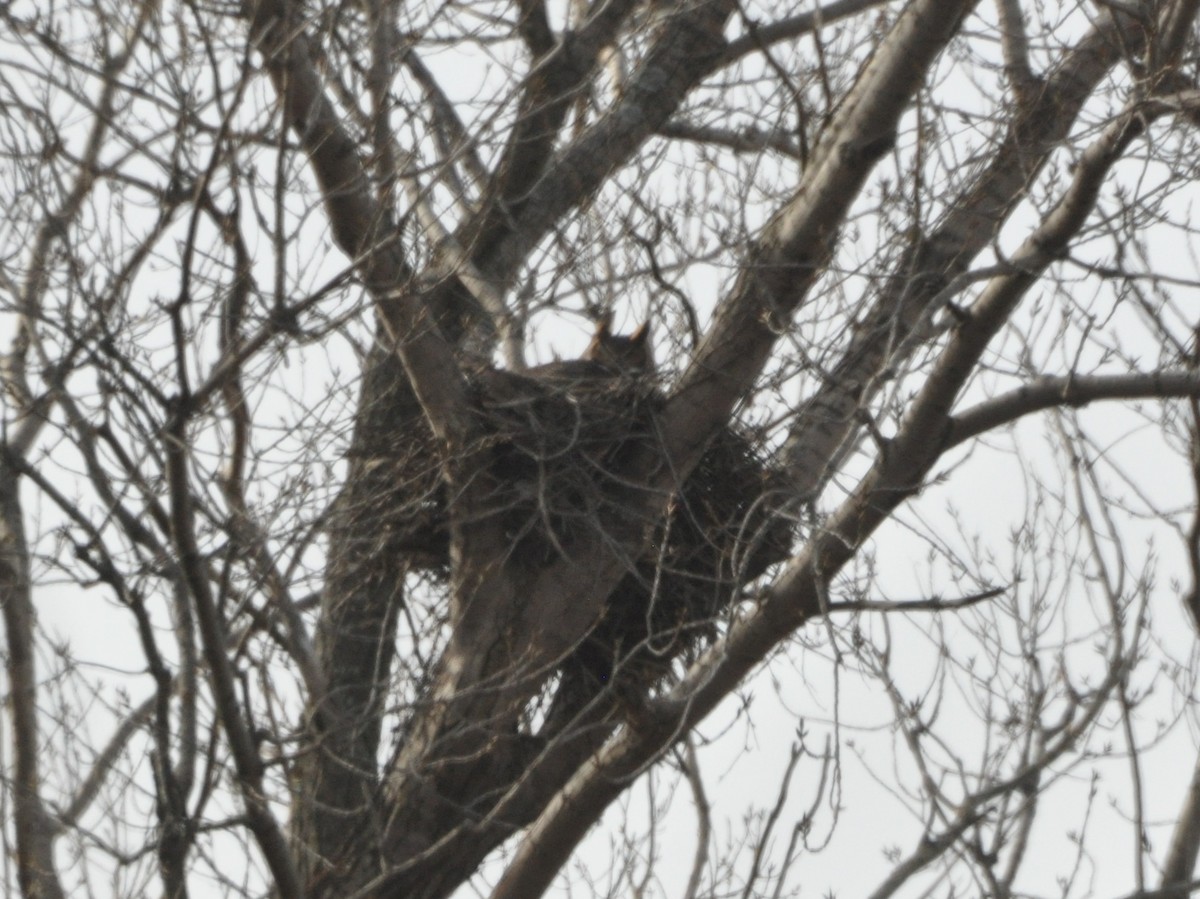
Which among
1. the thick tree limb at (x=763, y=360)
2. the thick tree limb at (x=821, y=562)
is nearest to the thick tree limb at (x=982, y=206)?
the thick tree limb at (x=763, y=360)

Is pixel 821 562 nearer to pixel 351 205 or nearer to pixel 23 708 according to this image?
pixel 351 205

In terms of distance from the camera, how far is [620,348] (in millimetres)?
6188

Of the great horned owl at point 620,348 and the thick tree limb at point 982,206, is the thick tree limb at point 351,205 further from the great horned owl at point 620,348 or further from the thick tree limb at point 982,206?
the great horned owl at point 620,348

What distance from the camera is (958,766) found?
14.3ft

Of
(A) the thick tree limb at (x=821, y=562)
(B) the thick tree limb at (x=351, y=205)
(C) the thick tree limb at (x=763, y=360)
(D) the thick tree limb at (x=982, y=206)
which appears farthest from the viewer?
(D) the thick tree limb at (x=982, y=206)

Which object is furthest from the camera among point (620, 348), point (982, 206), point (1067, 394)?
point (620, 348)

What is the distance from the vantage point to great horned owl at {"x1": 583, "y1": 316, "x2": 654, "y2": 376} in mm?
5812

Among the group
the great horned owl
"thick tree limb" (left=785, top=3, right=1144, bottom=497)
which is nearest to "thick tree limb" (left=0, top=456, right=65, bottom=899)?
the great horned owl

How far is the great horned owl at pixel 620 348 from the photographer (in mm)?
5812

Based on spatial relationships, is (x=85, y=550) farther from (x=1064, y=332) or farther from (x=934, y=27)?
(x=1064, y=332)

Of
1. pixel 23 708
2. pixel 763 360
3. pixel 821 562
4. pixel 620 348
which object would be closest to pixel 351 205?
pixel 763 360

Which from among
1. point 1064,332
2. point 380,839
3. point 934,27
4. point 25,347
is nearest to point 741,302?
point 934,27

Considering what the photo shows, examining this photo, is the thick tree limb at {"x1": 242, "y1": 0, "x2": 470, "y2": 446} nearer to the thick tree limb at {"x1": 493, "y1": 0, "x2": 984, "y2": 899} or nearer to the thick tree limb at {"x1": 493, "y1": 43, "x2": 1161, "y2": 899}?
the thick tree limb at {"x1": 493, "y1": 0, "x2": 984, "y2": 899}

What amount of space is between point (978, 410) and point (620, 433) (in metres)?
1.61
